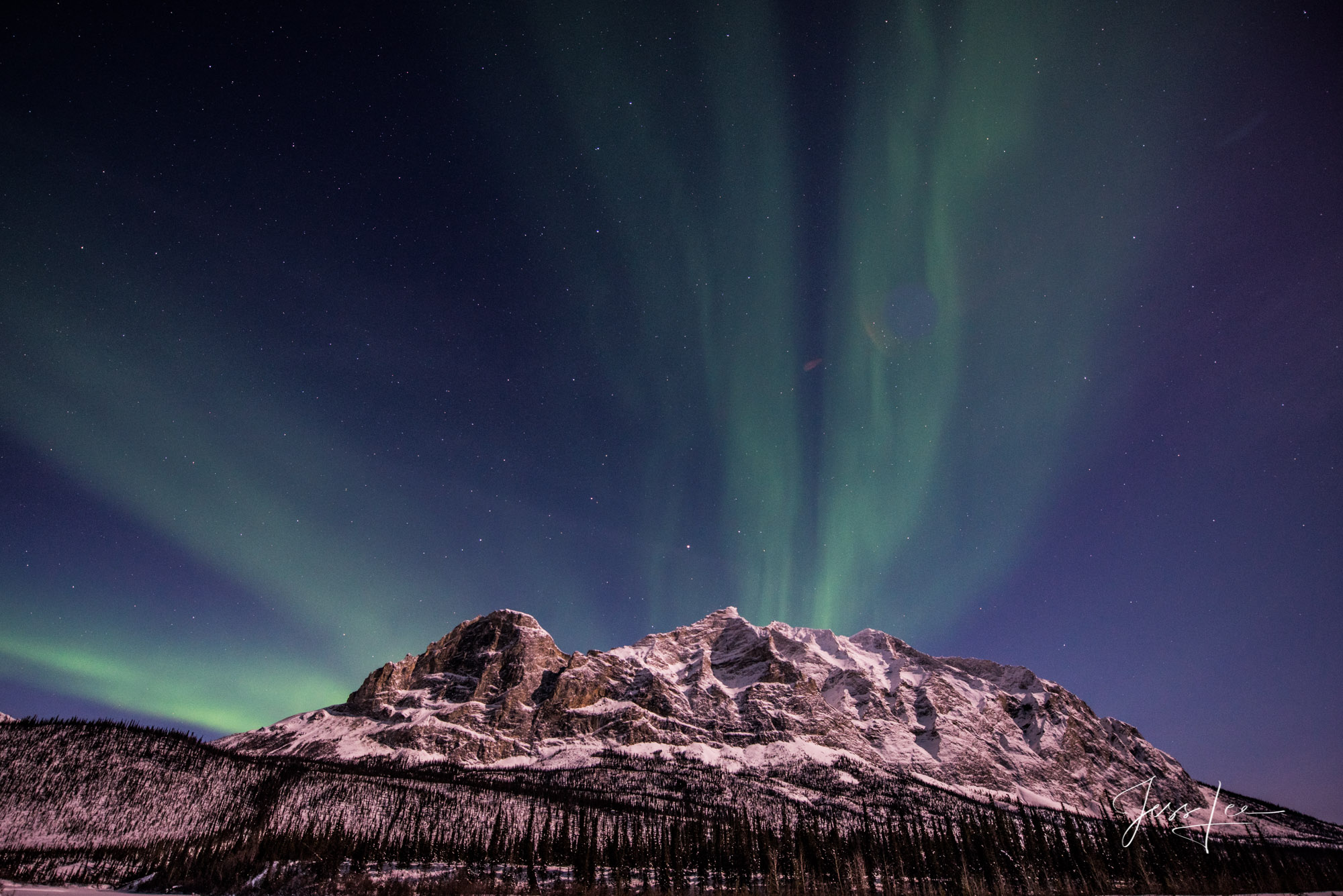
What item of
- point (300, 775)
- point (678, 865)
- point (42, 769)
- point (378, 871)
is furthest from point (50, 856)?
point (678, 865)

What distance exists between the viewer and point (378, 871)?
3989 inches

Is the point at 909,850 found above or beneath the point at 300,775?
beneath

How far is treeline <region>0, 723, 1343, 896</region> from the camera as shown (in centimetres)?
9350

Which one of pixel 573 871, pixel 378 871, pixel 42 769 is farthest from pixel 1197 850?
pixel 42 769

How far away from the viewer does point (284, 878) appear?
84.6m

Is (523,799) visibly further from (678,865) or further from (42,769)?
(42,769)

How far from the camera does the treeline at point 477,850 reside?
93500mm

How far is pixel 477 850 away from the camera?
11812 cm

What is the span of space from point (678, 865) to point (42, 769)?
533ft

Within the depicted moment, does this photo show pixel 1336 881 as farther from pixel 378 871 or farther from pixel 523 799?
pixel 523 799

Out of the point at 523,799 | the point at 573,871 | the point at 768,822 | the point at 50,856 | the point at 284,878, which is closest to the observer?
the point at 284,878

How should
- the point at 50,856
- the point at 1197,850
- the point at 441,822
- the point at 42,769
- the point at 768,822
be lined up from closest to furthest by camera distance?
the point at 1197,850
the point at 50,856
the point at 42,769
the point at 441,822
the point at 768,822

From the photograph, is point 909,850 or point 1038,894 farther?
point 909,850

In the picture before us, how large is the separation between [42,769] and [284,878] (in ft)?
400
